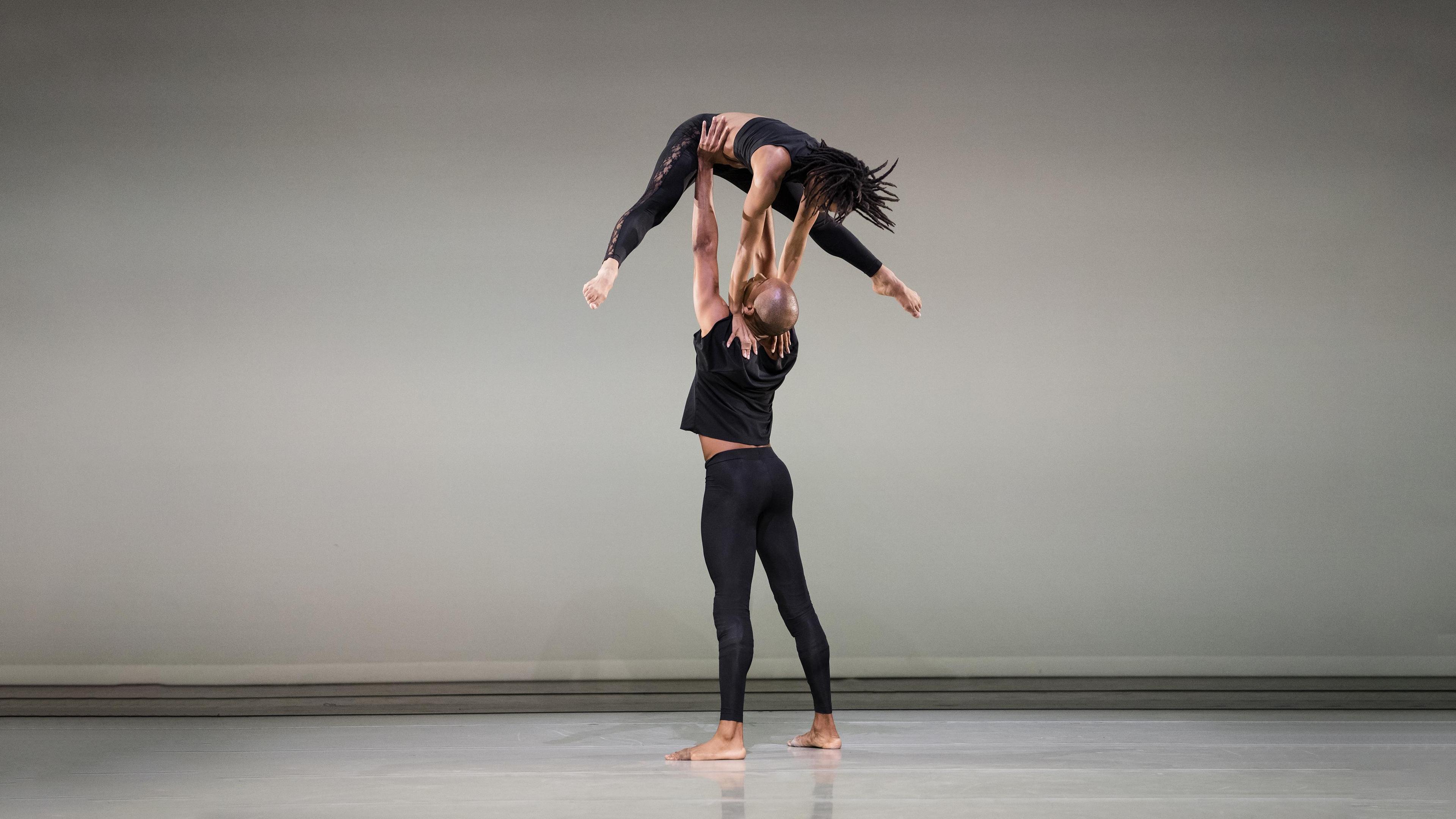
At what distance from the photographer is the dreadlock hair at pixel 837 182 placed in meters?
2.88

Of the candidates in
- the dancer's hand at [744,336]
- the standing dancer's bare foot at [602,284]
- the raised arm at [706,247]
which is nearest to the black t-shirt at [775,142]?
the raised arm at [706,247]

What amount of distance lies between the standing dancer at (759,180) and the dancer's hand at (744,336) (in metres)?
0.21

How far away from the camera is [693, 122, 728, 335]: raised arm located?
3.16 m

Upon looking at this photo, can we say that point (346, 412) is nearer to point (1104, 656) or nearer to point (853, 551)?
point (853, 551)

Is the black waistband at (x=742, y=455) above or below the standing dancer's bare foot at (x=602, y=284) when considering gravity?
below

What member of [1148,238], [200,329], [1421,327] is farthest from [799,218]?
[1421,327]

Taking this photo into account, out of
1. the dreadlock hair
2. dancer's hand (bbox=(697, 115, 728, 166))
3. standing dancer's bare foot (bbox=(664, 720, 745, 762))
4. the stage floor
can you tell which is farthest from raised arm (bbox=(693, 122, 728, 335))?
the stage floor

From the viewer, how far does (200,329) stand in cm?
462

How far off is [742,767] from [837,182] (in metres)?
1.71

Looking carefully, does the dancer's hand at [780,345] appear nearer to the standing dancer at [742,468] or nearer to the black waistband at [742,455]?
the standing dancer at [742,468]

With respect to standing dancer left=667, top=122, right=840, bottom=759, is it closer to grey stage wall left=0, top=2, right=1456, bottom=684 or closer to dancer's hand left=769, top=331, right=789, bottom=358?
dancer's hand left=769, top=331, right=789, bottom=358

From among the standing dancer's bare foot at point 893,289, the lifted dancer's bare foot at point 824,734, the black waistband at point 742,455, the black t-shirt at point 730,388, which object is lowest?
the lifted dancer's bare foot at point 824,734

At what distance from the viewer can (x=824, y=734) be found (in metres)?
3.29

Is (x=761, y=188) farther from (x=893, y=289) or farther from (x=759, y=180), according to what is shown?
(x=893, y=289)
